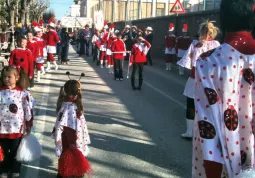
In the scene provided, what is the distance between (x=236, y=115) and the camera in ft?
8.13

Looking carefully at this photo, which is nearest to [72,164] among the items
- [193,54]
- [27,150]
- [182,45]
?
[27,150]

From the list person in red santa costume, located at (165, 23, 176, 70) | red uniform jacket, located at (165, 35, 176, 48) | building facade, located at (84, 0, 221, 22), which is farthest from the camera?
building facade, located at (84, 0, 221, 22)

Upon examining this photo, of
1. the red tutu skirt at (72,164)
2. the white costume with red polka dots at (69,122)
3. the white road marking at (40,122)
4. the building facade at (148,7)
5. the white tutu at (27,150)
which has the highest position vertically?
the building facade at (148,7)

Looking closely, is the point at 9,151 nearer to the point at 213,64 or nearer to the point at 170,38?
the point at 213,64

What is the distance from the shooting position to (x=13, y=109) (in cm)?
505

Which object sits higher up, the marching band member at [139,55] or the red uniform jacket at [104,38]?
the red uniform jacket at [104,38]

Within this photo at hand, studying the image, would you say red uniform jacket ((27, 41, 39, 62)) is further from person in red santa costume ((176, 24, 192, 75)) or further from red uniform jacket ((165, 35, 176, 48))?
red uniform jacket ((165, 35, 176, 48))

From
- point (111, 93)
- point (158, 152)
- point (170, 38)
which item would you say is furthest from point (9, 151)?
point (170, 38)

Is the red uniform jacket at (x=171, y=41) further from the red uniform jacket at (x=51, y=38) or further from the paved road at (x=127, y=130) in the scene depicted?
the paved road at (x=127, y=130)

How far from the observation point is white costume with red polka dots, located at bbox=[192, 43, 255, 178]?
2.48 metres

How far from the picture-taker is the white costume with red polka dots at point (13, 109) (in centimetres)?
504

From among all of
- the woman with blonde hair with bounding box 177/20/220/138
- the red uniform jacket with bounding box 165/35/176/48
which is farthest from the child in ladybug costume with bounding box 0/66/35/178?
the red uniform jacket with bounding box 165/35/176/48

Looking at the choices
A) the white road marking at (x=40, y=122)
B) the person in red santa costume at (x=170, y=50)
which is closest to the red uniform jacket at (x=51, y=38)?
the white road marking at (x=40, y=122)

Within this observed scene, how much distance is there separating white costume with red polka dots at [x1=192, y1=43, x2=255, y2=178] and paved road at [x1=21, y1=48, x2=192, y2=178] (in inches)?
128
